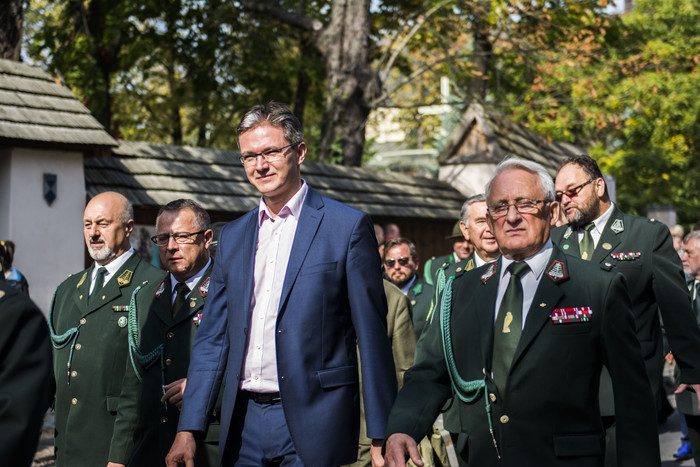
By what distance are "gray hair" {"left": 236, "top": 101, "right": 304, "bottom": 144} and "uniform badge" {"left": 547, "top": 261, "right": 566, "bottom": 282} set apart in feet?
4.70

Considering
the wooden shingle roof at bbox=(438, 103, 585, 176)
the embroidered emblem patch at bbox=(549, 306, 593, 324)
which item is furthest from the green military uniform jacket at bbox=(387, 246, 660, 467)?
the wooden shingle roof at bbox=(438, 103, 585, 176)

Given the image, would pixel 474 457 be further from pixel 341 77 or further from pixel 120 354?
pixel 341 77

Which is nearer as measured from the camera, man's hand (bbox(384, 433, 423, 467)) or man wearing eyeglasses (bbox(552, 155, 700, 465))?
man's hand (bbox(384, 433, 423, 467))

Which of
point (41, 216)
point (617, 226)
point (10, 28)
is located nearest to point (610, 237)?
point (617, 226)

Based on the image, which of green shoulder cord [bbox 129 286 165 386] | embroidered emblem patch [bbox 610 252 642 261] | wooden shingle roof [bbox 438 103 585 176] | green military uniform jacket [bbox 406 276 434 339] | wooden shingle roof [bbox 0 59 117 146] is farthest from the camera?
wooden shingle roof [bbox 438 103 585 176]

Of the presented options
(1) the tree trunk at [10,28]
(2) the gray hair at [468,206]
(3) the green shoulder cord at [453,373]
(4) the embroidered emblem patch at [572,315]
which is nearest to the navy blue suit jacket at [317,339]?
(3) the green shoulder cord at [453,373]

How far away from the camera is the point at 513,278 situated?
380cm

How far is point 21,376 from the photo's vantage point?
2.87 metres

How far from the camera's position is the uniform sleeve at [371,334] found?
4.24 metres

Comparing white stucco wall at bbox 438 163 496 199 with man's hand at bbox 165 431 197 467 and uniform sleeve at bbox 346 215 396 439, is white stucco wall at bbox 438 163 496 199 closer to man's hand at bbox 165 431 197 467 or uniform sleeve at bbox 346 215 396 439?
uniform sleeve at bbox 346 215 396 439

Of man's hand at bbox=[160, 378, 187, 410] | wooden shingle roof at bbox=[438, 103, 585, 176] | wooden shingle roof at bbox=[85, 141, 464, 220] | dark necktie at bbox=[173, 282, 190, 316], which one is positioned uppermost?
wooden shingle roof at bbox=[438, 103, 585, 176]

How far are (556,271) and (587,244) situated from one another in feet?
8.42

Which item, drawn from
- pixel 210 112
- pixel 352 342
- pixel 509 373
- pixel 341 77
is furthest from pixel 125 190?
pixel 210 112

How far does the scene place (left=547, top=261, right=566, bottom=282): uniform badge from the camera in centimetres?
377
